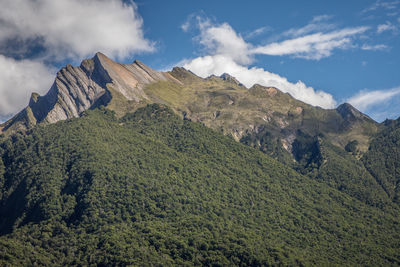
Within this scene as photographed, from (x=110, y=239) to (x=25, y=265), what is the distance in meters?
36.3

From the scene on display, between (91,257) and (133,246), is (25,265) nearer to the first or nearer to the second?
(91,257)

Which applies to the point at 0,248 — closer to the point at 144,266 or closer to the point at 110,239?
the point at 110,239

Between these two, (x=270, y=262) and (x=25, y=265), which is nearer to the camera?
(x=25, y=265)

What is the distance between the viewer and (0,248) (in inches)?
7215

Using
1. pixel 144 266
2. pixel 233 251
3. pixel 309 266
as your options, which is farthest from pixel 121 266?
pixel 309 266

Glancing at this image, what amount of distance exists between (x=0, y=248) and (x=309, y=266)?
133m

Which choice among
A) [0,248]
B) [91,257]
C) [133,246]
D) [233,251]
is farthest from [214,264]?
[0,248]

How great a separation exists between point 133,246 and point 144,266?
1512 cm

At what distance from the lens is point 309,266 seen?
196000 millimetres

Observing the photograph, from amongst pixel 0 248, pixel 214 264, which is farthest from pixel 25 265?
pixel 214 264

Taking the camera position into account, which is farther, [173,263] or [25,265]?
[173,263]

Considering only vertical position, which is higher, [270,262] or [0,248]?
[0,248]

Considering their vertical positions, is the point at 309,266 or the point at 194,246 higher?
the point at 194,246

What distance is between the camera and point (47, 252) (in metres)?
196
